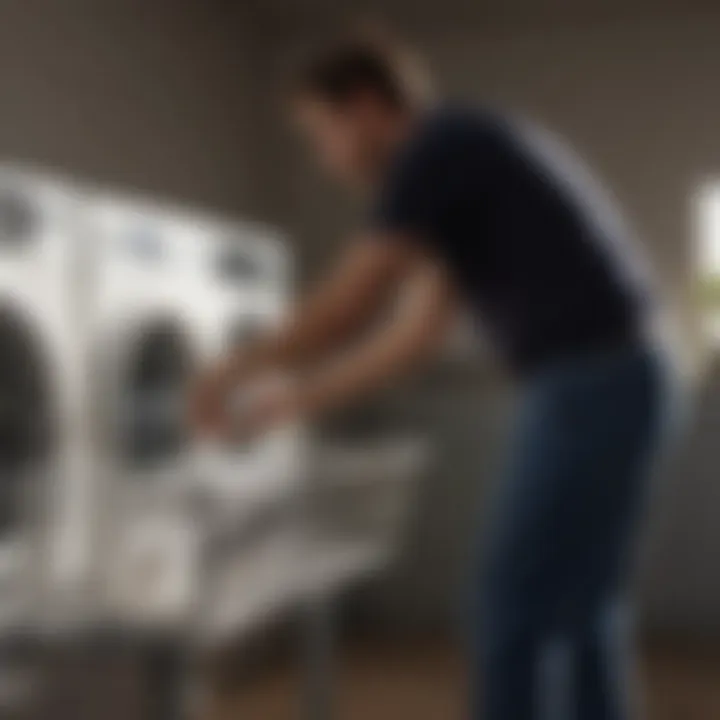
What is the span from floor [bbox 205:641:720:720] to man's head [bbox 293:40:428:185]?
356 millimetres

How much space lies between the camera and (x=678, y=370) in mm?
1022

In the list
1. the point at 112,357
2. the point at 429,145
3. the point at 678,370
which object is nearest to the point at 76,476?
the point at 112,357

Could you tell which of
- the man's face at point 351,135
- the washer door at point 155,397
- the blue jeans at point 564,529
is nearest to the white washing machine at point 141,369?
the washer door at point 155,397

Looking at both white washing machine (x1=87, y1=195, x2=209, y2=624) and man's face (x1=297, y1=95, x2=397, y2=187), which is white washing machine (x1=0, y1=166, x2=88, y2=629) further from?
man's face (x1=297, y1=95, x2=397, y2=187)

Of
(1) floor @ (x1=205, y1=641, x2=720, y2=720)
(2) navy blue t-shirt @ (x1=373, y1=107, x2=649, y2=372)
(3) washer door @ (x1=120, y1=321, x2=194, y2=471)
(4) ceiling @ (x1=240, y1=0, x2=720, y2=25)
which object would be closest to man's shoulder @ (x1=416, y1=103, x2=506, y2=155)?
(2) navy blue t-shirt @ (x1=373, y1=107, x2=649, y2=372)

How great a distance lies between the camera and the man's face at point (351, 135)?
0.95 meters

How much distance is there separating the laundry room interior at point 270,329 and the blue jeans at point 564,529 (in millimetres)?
28

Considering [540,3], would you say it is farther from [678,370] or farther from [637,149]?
[678,370]

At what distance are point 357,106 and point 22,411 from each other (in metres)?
0.30

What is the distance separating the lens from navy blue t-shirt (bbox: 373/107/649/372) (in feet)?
3.09

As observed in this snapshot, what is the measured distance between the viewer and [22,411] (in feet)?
3.18

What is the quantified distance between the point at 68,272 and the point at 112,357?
7 cm

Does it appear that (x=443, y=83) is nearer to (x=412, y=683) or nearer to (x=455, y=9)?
(x=455, y=9)

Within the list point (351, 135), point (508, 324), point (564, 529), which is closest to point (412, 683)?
point (564, 529)
